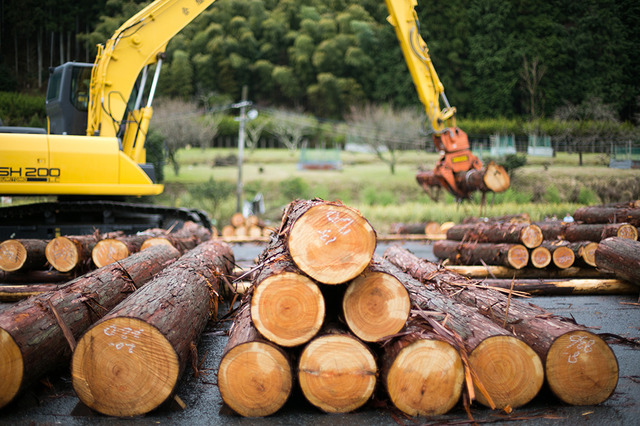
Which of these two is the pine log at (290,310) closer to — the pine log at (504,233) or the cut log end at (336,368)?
the cut log end at (336,368)

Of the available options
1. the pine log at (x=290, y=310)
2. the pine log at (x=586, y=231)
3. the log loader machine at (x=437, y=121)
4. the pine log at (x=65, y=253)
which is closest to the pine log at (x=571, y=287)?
the pine log at (x=586, y=231)

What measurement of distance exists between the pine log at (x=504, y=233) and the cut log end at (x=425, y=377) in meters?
4.58

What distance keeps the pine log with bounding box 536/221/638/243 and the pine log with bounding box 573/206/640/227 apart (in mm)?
180

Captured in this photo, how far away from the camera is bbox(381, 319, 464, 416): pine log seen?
2584mm

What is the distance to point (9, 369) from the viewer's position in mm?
2584

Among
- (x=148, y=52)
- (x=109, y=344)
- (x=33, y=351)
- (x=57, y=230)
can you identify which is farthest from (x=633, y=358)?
(x=57, y=230)

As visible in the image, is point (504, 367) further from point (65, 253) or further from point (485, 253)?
point (65, 253)

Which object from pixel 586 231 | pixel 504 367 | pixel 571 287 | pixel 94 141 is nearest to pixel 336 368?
pixel 504 367

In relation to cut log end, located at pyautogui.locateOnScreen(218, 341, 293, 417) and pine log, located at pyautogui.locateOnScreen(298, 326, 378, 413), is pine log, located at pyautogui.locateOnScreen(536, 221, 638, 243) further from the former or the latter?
cut log end, located at pyautogui.locateOnScreen(218, 341, 293, 417)

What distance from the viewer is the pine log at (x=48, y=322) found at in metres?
2.59

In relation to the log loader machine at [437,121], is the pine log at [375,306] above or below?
below

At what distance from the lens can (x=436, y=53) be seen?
1321 inches

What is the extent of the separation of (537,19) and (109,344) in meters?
26.3

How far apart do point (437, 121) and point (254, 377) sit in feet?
28.8
